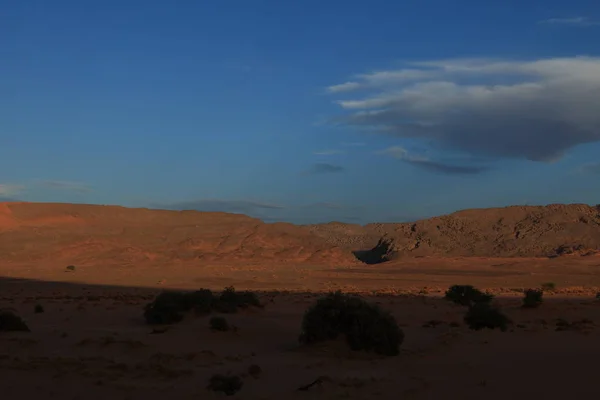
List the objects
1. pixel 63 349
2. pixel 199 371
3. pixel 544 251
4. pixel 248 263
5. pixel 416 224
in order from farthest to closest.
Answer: pixel 416 224, pixel 544 251, pixel 248 263, pixel 63 349, pixel 199 371

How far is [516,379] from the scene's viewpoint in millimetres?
9602

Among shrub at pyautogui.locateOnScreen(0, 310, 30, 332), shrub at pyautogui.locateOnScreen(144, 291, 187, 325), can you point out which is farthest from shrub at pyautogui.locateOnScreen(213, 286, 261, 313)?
shrub at pyautogui.locateOnScreen(0, 310, 30, 332)

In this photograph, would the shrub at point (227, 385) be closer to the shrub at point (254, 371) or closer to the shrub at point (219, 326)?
the shrub at point (254, 371)

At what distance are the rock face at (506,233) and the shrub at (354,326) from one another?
245 feet

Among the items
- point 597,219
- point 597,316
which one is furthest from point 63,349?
point 597,219

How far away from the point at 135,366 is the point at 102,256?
211 ft

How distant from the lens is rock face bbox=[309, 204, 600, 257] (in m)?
85.8

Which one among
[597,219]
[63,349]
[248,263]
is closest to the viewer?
[63,349]

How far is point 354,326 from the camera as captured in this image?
43.2 ft

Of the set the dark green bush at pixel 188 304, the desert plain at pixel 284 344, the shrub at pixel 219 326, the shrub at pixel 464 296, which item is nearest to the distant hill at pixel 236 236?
the desert plain at pixel 284 344

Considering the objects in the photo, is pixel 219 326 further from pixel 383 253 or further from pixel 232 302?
pixel 383 253

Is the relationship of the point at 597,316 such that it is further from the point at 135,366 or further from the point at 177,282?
the point at 177,282

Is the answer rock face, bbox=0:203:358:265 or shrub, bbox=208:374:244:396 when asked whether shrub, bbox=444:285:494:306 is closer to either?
shrub, bbox=208:374:244:396

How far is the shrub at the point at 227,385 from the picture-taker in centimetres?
912
